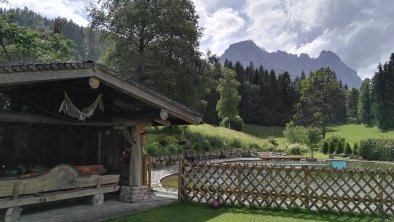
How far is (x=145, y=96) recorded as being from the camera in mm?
11188

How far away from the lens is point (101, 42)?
115ft

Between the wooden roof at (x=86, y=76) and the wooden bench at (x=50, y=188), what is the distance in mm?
2511

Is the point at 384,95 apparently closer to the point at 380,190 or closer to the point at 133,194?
the point at 380,190

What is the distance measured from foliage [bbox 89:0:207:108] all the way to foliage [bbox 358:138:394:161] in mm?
15743

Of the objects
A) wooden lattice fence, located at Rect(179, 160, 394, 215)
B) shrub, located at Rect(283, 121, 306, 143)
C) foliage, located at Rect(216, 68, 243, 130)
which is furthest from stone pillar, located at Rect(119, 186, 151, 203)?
foliage, located at Rect(216, 68, 243, 130)

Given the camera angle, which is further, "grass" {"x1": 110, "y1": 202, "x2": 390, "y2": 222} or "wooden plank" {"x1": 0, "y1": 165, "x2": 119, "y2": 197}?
"grass" {"x1": 110, "y1": 202, "x2": 390, "y2": 222}

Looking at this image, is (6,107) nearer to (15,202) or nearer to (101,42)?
(15,202)

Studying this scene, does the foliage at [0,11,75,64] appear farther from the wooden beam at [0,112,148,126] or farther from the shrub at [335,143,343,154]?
the shrub at [335,143,343,154]

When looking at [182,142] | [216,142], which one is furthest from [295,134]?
[182,142]

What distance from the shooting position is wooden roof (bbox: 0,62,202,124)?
799 cm

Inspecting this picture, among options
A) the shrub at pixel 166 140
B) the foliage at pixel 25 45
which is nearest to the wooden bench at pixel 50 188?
the shrub at pixel 166 140

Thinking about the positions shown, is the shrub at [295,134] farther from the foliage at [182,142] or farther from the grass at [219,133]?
the foliage at [182,142]

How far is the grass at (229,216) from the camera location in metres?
9.91

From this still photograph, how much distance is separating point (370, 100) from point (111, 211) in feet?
239
